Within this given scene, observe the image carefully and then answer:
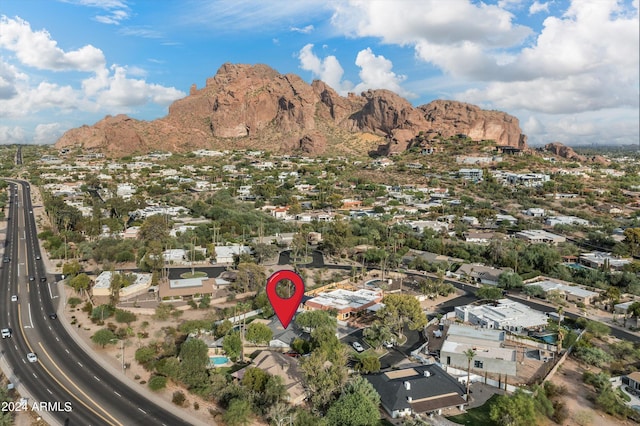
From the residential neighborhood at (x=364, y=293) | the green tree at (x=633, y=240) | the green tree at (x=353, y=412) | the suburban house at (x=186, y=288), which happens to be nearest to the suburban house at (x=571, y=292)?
the residential neighborhood at (x=364, y=293)

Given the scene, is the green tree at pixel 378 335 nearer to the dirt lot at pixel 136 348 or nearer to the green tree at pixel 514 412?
the green tree at pixel 514 412

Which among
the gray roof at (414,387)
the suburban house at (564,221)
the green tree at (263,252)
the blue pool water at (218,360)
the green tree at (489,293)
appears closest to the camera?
the gray roof at (414,387)

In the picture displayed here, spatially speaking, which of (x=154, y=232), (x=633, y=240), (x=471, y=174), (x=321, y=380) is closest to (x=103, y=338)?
(x=321, y=380)

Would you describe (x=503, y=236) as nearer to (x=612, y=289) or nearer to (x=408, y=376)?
(x=612, y=289)

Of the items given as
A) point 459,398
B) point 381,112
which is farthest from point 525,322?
point 381,112

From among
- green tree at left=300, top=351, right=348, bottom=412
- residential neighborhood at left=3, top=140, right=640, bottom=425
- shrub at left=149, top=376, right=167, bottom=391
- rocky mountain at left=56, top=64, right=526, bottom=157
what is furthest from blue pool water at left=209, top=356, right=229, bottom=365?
rocky mountain at left=56, top=64, right=526, bottom=157

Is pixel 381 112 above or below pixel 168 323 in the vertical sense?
above
